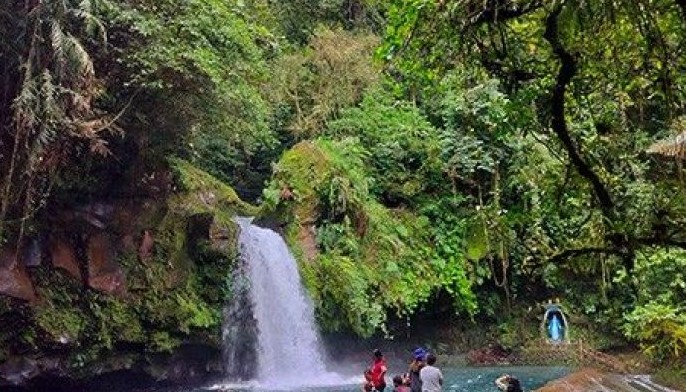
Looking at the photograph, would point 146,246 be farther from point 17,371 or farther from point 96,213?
point 17,371

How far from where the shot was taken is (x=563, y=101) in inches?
102

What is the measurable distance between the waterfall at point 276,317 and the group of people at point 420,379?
5.34m

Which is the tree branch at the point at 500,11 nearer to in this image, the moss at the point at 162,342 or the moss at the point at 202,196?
the moss at the point at 162,342

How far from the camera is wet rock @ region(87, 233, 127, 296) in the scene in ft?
40.1

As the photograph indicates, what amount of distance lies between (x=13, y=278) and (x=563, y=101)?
10433mm

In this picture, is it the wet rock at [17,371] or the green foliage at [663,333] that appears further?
the green foliage at [663,333]

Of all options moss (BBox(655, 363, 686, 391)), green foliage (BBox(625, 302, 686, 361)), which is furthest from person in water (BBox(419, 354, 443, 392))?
green foliage (BBox(625, 302, 686, 361))

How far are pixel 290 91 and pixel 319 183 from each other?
5.65m

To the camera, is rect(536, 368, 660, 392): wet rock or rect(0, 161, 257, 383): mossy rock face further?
rect(0, 161, 257, 383): mossy rock face

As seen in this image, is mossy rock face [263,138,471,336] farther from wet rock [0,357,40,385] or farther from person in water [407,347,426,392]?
person in water [407,347,426,392]

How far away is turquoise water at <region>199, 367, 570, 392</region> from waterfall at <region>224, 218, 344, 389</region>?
34.6 inches

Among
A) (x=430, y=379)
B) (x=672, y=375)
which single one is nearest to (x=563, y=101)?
(x=430, y=379)

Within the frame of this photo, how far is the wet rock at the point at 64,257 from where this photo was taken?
1194 centimetres

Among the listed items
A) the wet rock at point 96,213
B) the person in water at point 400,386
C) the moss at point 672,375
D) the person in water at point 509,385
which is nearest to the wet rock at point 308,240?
the wet rock at point 96,213
